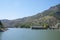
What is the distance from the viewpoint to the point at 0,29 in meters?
91.7

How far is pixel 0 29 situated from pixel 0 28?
1.30 meters

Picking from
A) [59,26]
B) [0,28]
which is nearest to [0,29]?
[0,28]

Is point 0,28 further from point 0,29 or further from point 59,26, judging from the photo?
point 59,26

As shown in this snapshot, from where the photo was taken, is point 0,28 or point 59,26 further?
point 59,26

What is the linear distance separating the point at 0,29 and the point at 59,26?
68276mm

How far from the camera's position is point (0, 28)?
305ft

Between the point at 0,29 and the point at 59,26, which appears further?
the point at 59,26

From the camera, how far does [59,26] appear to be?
145625 millimetres

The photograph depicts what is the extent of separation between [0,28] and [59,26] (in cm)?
6748
